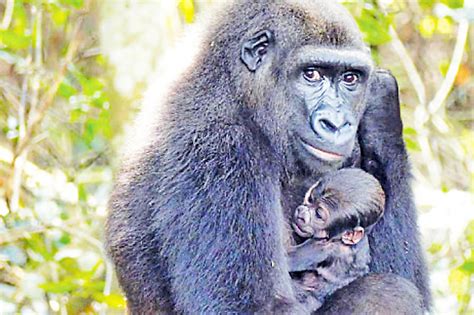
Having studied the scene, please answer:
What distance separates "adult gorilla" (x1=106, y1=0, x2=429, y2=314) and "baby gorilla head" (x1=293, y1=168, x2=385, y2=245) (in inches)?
2.9

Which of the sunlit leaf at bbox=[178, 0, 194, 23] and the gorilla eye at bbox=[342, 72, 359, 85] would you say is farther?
the sunlit leaf at bbox=[178, 0, 194, 23]

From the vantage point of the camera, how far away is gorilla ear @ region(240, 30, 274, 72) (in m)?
3.95

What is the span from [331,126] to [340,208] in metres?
0.39

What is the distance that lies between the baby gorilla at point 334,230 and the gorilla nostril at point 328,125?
317mm

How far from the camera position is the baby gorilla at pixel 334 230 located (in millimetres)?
4117

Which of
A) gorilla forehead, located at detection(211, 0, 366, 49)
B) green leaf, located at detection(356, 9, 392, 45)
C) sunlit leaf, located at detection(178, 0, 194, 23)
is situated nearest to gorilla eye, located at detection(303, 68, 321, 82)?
gorilla forehead, located at detection(211, 0, 366, 49)

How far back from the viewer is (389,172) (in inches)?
175

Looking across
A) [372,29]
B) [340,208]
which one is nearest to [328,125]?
[340,208]

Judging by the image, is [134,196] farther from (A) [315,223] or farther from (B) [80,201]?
(B) [80,201]

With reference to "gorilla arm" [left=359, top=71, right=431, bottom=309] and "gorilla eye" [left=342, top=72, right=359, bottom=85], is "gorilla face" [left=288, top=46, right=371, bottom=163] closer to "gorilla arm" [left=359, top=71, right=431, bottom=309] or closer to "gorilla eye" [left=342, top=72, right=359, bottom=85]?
"gorilla eye" [left=342, top=72, right=359, bottom=85]

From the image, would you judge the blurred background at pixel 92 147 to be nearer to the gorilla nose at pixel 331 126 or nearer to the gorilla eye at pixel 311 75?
the gorilla eye at pixel 311 75

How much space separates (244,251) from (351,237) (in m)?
0.66

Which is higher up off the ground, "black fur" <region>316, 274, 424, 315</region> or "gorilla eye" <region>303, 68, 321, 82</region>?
"gorilla eye" <region>303, 68, 321, 82</region>

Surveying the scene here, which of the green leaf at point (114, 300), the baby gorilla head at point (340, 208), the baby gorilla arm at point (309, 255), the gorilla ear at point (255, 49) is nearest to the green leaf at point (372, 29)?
the baby gorilla head at point (340, 208)
